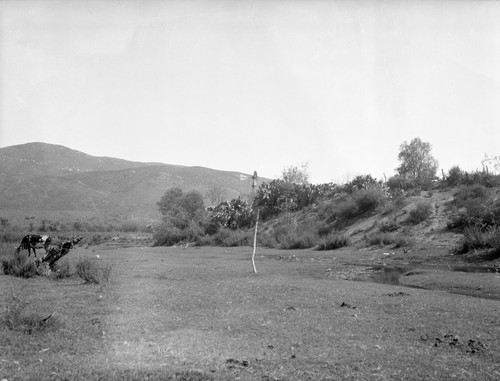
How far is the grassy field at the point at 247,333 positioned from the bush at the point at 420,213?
2216 cm

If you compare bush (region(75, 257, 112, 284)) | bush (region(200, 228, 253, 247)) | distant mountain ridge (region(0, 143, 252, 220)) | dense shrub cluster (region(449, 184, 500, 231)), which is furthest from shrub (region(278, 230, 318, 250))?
distant mountain ridge (region(0, 143, 252, 220))

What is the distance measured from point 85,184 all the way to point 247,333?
13781cm

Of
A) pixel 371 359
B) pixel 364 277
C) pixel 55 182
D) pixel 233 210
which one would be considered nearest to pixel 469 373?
pixel 371 359

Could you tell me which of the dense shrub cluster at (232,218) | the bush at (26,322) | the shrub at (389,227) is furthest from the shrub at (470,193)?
the bush at (26,322)

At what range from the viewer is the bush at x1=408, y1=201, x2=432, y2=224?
120 ft

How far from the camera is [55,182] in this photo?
414ft

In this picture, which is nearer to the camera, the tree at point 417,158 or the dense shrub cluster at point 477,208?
the dense shrub cluster at point 477,208

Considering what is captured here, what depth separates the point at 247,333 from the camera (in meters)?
8.82

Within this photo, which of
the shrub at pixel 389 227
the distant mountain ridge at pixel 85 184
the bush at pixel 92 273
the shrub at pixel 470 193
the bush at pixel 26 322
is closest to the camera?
the bush at pixel 26 322

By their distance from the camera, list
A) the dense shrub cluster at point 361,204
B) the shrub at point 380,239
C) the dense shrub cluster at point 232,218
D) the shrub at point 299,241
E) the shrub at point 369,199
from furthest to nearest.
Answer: the dense shrub cluster at point 232,218
the dense shrub cluster at point 361,204
the shrub at point 369,199
the shrub at point 299,241
the shrub at point 380,239

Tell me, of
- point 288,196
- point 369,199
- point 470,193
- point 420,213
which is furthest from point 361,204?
point 288,196

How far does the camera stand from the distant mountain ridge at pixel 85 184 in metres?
110

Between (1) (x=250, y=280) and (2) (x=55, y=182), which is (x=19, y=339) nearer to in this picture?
(1) (x=250, y=280)

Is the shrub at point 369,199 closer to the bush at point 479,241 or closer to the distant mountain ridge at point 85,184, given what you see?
the bush at point 479,241
